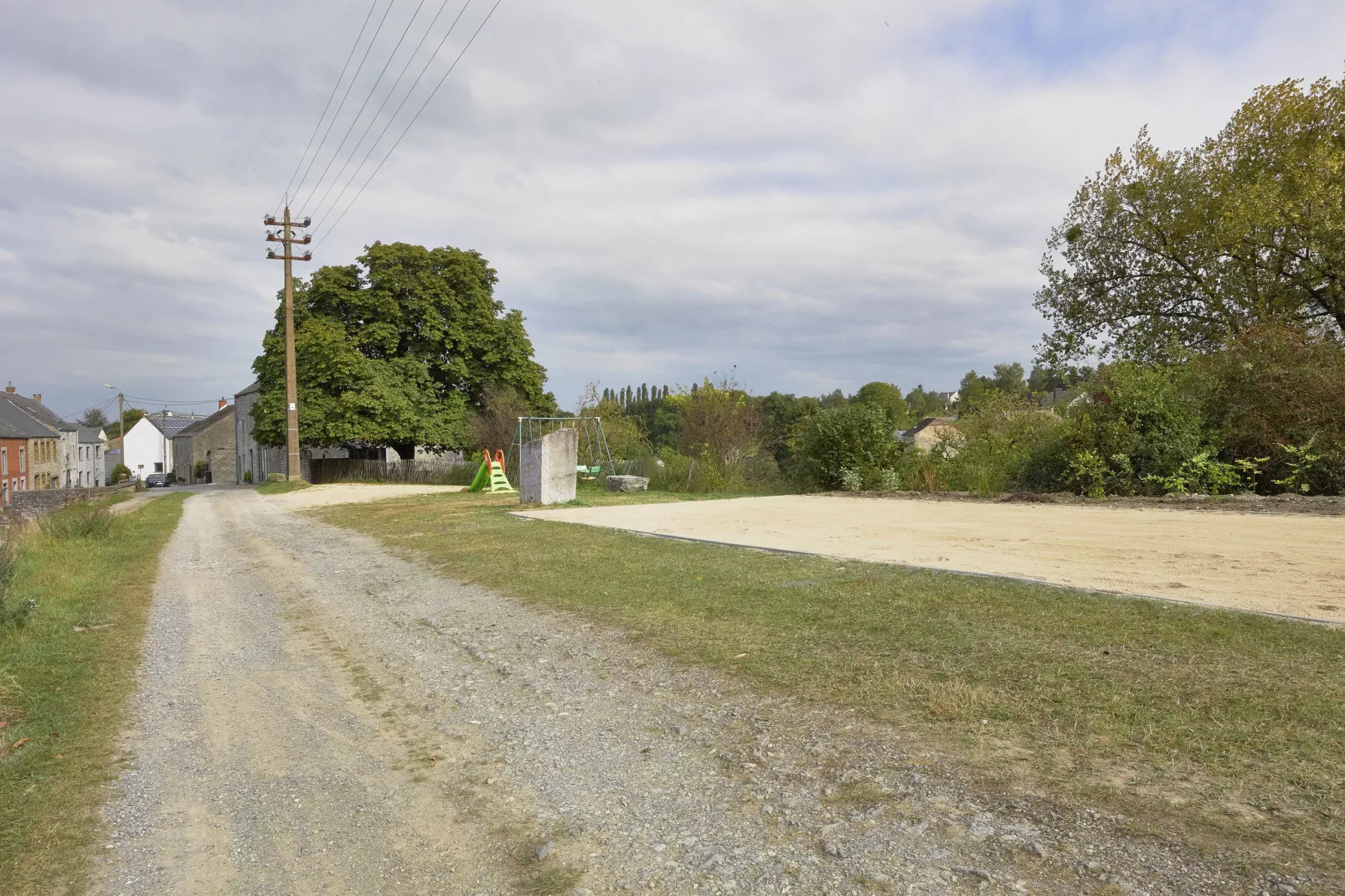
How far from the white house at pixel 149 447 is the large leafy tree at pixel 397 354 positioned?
2649 inches

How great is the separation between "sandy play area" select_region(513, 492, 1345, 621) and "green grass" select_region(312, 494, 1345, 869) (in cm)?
80

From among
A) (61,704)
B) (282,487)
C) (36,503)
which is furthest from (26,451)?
(61,704)

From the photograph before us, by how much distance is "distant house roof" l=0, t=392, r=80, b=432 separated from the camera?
197 ft

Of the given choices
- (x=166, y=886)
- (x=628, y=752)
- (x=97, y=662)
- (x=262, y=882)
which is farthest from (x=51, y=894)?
(x=97, y=662)

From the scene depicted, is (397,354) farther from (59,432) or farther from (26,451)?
(59,432)

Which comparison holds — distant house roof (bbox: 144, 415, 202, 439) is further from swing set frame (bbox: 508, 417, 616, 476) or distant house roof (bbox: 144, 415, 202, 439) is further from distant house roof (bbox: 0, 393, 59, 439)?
swing set frame (bbox: 508, 417, 616, 476)

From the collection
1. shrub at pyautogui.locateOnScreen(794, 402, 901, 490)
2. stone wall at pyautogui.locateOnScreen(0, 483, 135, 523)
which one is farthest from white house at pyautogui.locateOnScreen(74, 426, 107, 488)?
shrub at pyautogui.locateOnScreen(794, 402, 901, 490)

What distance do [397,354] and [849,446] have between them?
24.3m

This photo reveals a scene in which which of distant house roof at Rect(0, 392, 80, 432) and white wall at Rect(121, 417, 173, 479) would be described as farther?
white wall at Rect(121, 417, 173, 479)

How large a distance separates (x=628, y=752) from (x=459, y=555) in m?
7.62

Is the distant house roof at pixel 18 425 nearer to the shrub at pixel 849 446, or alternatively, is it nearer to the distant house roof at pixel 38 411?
the distant house roof at pixel 38 411

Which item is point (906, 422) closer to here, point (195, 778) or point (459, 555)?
point (459, 555)

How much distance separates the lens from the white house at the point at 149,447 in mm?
93625

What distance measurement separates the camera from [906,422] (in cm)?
2702
